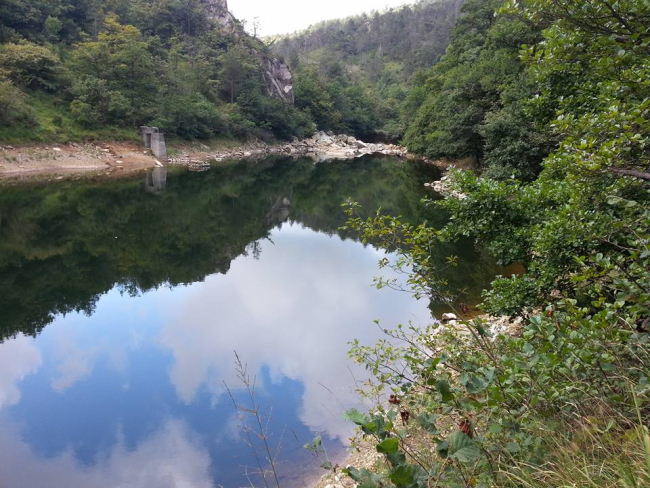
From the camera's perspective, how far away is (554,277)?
489 cm

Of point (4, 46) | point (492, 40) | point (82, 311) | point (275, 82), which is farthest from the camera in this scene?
point (275, 82)

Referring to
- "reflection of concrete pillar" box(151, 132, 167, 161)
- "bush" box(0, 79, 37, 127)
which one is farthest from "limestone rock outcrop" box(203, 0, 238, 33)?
"bush" box(0, 79, 37, 127)

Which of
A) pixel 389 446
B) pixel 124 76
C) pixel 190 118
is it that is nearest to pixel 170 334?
pixel 389 446

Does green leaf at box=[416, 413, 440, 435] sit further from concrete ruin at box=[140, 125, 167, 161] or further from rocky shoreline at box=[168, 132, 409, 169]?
concrete ruin at box=[140, 125, 167, 161]

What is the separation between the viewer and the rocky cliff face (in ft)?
214

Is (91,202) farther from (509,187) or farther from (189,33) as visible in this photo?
(189,33)

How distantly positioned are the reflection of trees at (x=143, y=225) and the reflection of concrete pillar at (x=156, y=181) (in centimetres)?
6

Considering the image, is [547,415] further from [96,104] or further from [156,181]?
[96,104]

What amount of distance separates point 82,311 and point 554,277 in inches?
390

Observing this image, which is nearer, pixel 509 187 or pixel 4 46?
pixel 509 187

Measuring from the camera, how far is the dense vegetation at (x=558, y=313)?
6.44ft

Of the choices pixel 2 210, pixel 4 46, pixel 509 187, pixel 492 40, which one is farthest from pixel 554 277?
pixel 4 46

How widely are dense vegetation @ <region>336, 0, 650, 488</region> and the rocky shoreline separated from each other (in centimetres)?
3583

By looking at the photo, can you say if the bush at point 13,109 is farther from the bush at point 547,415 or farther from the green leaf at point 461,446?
the green leaf at point 461,446
